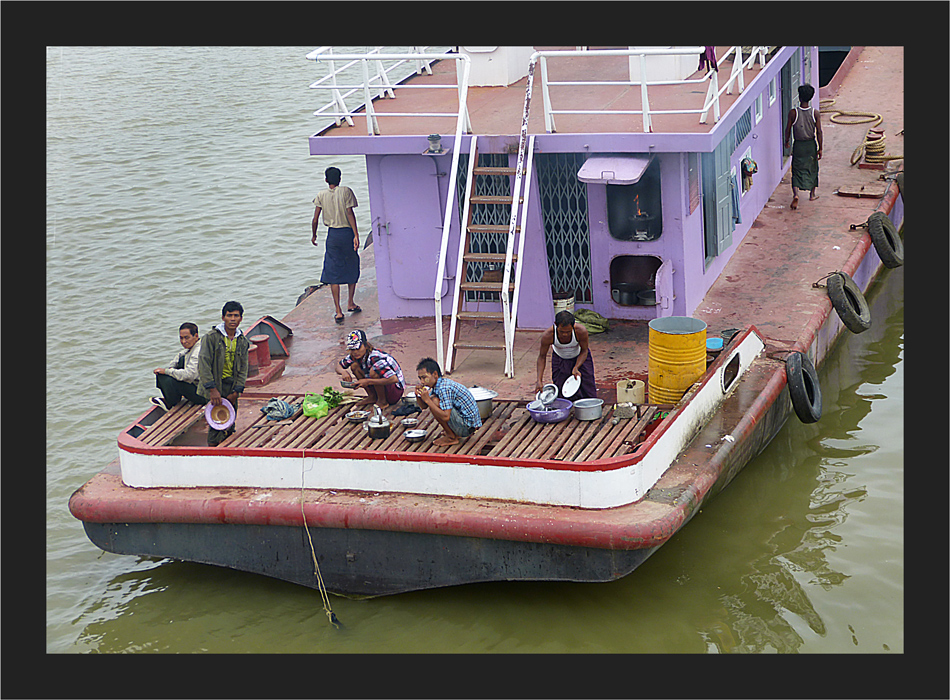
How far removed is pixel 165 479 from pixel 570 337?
3259 millimetres

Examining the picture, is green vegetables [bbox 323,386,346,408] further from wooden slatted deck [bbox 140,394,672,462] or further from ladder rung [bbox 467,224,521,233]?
ladder rung [bbox 467,224,521,233]

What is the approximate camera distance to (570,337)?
8.86 meters

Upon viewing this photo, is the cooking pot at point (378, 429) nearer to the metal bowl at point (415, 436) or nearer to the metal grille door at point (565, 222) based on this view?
the metal bowl at point (415, 436)

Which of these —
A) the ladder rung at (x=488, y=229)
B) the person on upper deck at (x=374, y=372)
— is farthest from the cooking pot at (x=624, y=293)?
the person on upper deck at (x=374, y=372)

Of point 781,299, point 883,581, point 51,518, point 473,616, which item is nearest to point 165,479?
point 51,518

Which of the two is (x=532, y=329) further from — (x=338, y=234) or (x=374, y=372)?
(x=374, y=372)

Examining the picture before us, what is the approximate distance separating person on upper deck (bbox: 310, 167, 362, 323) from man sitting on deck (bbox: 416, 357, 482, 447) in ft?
10.6

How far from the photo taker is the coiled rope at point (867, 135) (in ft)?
49.2

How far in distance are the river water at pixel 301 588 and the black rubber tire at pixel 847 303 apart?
0.70 metres

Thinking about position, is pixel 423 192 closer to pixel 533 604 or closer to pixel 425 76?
pixel 425 76

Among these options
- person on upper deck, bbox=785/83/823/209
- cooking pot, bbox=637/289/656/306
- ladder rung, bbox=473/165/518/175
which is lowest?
cooking pot, bbox=637/289/656/306

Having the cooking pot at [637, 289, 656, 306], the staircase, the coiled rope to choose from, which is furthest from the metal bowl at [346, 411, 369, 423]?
the coiled rope

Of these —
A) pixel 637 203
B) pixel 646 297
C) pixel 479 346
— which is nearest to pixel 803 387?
pixel 646 297

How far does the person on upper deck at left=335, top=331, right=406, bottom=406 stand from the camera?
29.2 ft
